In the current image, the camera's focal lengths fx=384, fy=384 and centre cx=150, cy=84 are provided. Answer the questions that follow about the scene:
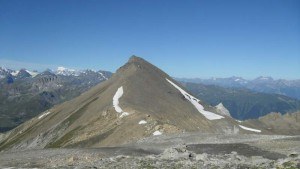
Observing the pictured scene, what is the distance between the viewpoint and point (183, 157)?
1499 inches

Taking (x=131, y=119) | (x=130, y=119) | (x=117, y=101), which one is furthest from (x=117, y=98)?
(x=131, y=119)

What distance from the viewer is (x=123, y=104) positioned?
114938 mm

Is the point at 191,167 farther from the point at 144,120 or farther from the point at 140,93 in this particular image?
the point at 140,93

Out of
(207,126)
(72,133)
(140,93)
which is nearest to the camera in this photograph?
(72,133)

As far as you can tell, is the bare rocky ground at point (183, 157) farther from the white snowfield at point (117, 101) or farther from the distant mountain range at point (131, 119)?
the white snowfield at point (117, 101)

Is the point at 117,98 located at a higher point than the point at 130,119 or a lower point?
higher

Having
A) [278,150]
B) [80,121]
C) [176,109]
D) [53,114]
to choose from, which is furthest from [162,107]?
[278,150]

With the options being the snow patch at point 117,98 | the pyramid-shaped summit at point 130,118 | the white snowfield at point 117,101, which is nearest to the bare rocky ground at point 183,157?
the pyramid-shaped summit at point 130,118

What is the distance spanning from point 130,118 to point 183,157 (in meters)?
57.1

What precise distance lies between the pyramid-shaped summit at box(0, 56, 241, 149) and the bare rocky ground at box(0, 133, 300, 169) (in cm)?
2538

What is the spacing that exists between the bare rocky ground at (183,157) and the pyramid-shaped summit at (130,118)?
2538 cm

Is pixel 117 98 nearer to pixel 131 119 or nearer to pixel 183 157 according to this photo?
pixel 131 119

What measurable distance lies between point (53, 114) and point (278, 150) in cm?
14541

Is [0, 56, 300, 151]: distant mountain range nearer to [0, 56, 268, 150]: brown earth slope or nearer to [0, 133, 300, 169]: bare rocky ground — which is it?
[0, 56, 268, 150]: brown earth slope
